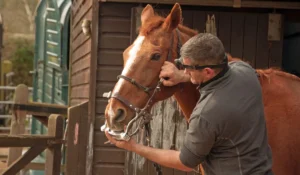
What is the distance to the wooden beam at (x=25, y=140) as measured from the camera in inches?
152

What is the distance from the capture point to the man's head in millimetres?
2708

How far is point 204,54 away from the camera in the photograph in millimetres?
2703

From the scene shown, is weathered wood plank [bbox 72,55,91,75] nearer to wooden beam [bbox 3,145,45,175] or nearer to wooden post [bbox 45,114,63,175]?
wooden post [bbox 45,114,63,175]

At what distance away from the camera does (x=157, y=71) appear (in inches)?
133

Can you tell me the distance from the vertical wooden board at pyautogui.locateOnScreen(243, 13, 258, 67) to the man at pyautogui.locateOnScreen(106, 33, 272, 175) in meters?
3.18

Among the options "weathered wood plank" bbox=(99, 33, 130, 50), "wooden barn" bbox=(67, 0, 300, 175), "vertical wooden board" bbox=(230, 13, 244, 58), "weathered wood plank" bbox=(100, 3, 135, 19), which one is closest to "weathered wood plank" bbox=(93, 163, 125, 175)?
"wooden barn" bbox=(67, 0, 300, 175)

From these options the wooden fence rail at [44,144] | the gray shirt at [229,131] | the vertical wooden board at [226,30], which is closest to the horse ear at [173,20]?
the gray shirt at [229,131]

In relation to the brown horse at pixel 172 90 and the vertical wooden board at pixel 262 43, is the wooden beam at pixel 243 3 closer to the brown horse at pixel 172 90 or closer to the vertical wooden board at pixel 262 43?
the vertical wooden board at pixel 262 43

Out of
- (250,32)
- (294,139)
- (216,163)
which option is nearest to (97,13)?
(250,32)

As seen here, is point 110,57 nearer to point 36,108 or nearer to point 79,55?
point 36,108

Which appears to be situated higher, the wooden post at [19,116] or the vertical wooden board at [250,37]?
the vertical wooden board at [250,37]

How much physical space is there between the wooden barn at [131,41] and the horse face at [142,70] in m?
2.18

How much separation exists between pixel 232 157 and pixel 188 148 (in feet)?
0.76

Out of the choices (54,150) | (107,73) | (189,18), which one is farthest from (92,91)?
(54,150)
